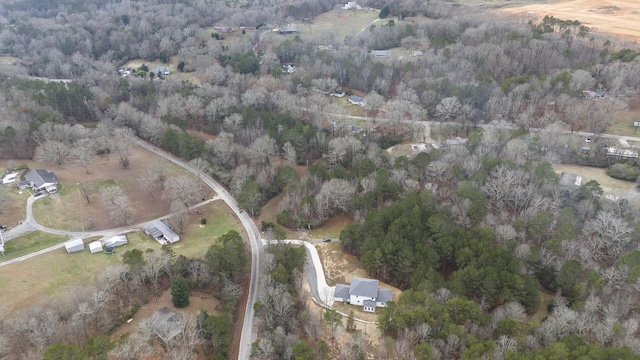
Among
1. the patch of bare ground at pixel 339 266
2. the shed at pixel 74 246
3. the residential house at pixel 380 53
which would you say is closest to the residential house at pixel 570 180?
the patch of bare ground at pixel 339 266

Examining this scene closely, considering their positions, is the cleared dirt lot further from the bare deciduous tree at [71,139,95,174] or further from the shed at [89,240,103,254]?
the shed at [89,240,103,254]

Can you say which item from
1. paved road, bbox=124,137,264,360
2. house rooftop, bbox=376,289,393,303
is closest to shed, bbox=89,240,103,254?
paved road, bbox=124,137,264,360

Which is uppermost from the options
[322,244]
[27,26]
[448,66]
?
[27,26]

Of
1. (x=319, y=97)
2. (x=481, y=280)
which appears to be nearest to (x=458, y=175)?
(x=481, y=280)

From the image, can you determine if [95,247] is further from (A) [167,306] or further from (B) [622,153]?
(B) [622,153]

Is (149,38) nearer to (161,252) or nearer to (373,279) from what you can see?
(161,252)
